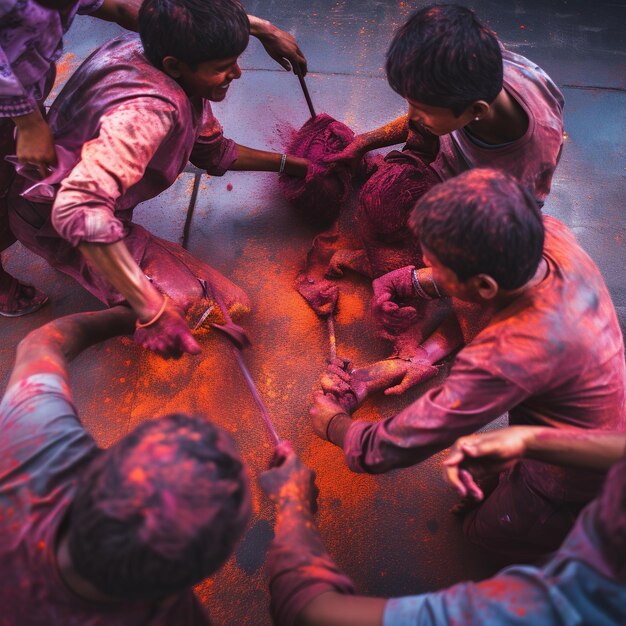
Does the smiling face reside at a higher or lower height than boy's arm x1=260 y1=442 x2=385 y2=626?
higher

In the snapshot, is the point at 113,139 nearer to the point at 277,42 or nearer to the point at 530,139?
the point at 277,42

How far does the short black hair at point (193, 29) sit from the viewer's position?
1.87 m

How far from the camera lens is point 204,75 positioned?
203cm

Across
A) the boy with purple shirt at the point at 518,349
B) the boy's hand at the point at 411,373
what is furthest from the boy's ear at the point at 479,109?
the boy's hand at the point at 411,373

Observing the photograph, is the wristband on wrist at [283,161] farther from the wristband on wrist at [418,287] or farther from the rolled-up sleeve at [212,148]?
the wristband on wrist at [418,287]

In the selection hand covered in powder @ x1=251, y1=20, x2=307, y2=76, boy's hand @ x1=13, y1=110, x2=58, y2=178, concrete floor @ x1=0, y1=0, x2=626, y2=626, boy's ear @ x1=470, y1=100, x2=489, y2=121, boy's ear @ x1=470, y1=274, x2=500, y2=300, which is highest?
boy's ear @ x1=470, y1=100, x2=489, y2=121

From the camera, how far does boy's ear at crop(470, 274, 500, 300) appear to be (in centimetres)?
149

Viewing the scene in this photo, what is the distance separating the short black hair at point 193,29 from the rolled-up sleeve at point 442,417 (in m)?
1.33

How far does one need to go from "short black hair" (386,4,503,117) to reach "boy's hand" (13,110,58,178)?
1.23 m

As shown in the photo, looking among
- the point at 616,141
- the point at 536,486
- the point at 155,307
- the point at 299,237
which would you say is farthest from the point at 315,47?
the point at 536,486

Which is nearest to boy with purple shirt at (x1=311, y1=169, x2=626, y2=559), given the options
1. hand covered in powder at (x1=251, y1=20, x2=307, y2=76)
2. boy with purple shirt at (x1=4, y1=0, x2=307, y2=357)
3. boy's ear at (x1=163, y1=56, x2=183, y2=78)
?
boy with purple shirt at (x1=4, y1=0, x2=307, y2=357)

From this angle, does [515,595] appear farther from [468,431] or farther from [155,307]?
[155,307]

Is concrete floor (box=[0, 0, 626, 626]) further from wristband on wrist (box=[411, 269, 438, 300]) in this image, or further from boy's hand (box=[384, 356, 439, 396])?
wristband on wrist (box=[411, 269, 438, 300])

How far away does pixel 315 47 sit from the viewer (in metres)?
3.58
